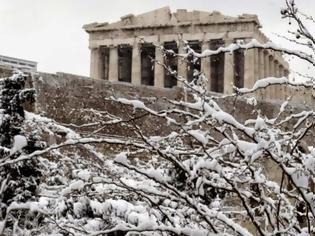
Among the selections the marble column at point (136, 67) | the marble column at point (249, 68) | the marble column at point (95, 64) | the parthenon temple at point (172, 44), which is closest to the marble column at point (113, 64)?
the parthenon temple at point (172, 44)

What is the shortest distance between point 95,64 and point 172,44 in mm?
6868

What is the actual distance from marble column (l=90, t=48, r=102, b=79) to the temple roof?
55.6 inches

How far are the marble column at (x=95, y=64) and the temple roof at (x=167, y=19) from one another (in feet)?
4.64

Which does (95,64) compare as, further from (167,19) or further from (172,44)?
(172,44)

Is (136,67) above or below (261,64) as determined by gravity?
below

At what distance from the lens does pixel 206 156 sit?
3.49m

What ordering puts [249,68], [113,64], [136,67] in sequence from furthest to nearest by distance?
[113,64] → [136,67] → [249,68]

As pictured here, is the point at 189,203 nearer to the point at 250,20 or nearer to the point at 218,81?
the point at 250,20

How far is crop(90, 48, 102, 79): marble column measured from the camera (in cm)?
5183

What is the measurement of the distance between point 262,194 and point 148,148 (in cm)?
54

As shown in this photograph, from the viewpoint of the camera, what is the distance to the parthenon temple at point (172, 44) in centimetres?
4647

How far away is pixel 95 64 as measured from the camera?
2063 inches

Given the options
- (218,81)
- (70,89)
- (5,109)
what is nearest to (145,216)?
(5,109)

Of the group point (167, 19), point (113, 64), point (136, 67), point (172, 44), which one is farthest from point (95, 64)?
point (172, 44)
